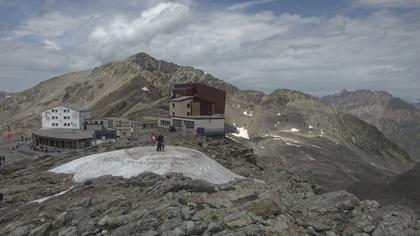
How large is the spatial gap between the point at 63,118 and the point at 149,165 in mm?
79323

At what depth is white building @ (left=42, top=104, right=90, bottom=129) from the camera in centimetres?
10450

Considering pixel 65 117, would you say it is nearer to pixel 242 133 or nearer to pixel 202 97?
pixel 202 97

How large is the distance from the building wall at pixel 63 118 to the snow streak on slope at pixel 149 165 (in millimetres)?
68927

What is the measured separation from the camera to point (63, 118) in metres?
105

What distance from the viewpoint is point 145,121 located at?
281 feet

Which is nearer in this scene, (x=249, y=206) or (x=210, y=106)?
(x=249, y=206)

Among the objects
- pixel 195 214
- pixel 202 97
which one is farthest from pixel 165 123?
pixel 195 214

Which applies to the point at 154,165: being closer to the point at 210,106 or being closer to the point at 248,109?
the point at 210,106

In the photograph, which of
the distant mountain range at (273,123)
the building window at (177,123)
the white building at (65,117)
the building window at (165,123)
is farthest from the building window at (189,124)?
the white building at (65,117)

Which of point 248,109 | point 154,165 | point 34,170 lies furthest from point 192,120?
point 248,109

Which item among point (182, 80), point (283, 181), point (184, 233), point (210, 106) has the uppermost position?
point (182, 80)

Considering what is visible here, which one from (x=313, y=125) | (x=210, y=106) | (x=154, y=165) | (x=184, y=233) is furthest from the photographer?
(x=313, y=125)

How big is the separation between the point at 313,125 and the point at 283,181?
392 ft

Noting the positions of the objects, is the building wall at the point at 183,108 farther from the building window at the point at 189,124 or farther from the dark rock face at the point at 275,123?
the dark rock face at the point at 275,123
